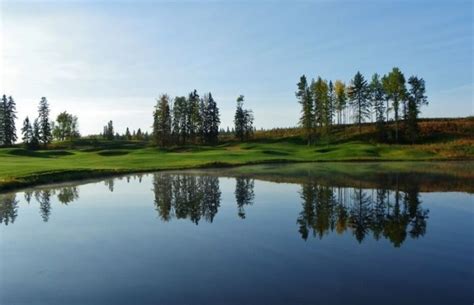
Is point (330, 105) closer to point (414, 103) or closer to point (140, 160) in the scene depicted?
point (414, 103)

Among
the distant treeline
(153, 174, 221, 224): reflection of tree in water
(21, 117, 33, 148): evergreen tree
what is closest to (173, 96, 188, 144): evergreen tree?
the distant treeline

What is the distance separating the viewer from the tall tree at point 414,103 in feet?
303

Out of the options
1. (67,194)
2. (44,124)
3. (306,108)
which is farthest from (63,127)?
(67,194)

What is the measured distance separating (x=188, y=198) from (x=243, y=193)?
4212 mm

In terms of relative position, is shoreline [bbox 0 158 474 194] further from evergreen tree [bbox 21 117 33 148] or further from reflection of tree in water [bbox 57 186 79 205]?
evergreen tree [bbox 21 117 33 148]

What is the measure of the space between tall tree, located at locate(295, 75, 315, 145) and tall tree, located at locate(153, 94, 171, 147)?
35254 mm

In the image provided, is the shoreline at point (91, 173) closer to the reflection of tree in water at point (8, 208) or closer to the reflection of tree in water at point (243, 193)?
the reflection of tree in water at point (8, 208)

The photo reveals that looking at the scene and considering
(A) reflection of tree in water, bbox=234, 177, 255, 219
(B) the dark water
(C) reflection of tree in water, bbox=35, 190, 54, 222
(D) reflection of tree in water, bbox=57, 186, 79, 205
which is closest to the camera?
(B) the dark water

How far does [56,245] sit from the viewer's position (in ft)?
48.6

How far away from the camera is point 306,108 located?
99438mm

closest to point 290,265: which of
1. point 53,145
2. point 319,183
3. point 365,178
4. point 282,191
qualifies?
point 282,191

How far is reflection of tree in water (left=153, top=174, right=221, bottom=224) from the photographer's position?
20.5 m

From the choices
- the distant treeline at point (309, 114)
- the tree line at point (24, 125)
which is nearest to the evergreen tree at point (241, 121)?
the distant treeline at point (309, 114)

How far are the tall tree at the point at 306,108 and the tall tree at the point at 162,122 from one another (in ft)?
116
